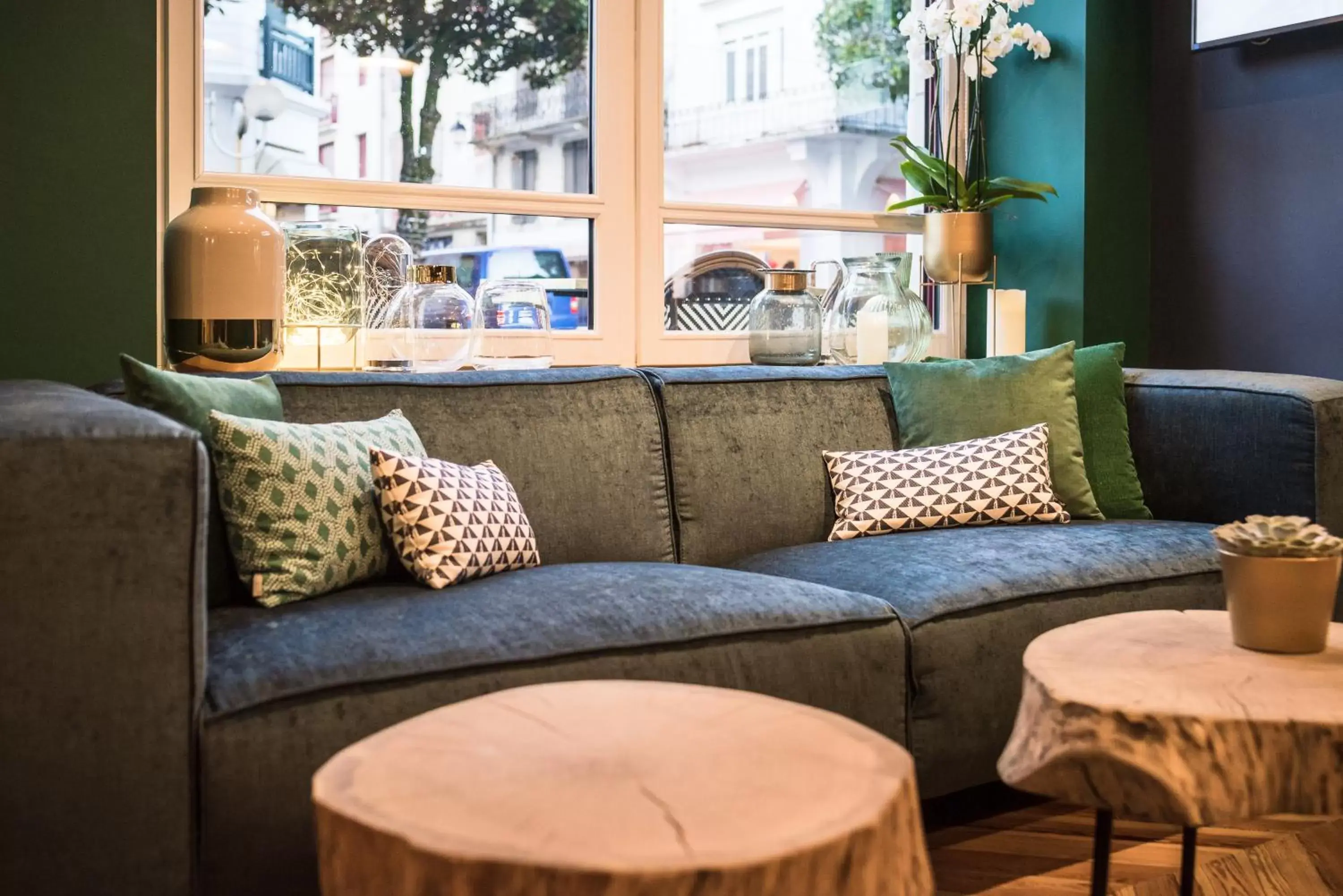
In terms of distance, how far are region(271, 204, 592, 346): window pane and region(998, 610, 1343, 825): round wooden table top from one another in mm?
1889

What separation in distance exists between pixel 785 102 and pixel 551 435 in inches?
58.8

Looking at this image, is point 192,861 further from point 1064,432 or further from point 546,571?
point 1064,432

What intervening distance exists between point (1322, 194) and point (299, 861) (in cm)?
288

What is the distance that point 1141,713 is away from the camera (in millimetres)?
1318

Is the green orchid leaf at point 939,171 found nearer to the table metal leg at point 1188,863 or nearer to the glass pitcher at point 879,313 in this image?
the glass pitcher at point 879,313

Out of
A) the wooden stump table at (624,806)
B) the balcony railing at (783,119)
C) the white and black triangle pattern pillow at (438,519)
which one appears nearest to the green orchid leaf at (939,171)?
the balcony railing at (783,119)

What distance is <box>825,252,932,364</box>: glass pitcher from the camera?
3.25 meters

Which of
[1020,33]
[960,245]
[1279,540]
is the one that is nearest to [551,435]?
[1279,540]

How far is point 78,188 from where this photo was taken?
7.88ft

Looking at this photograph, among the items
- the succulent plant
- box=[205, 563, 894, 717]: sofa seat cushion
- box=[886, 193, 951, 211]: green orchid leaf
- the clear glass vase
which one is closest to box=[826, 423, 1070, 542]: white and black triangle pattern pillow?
box=[205, 563, 894, 717]: sofa seat cushion

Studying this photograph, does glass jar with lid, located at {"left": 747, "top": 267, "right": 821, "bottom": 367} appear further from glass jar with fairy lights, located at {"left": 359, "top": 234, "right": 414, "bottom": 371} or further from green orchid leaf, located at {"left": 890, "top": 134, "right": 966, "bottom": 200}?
glass jar with fairy lights, located at {"left": 359, "top": 234, "right": 414, "bottom": 371}

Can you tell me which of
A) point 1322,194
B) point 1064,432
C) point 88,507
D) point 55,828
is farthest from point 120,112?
point 1322,194

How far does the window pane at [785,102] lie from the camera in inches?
131

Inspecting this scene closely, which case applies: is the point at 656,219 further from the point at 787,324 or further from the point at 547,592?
the point at 547,592
